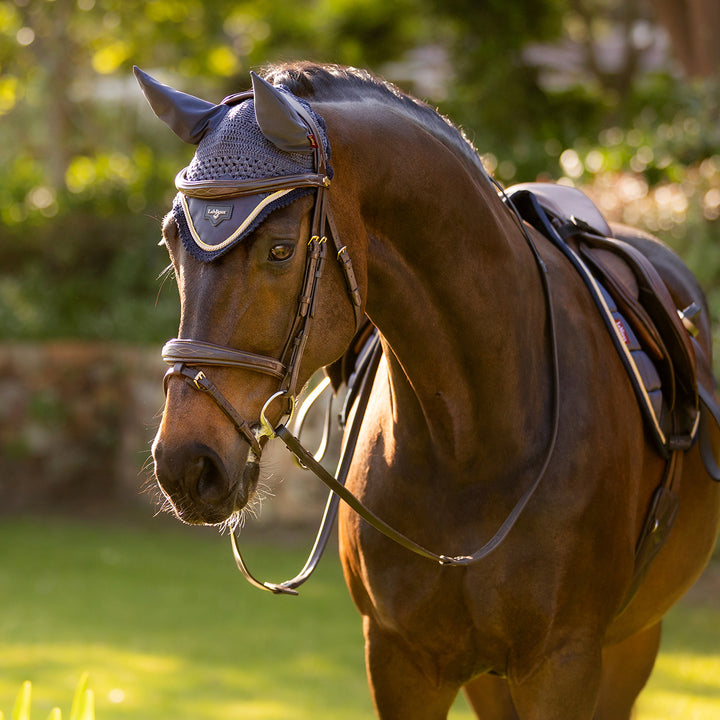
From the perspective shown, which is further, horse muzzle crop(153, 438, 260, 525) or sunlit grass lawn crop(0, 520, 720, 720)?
sunlit grass lawn crop(0, 520, 720, 720)

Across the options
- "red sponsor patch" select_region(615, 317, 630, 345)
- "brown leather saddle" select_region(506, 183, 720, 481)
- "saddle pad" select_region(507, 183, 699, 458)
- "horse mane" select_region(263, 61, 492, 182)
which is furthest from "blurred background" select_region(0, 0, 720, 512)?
"horse mane" select_region(263, 61, 492, 182)

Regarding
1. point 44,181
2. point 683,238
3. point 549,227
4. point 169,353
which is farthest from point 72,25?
point 169,353

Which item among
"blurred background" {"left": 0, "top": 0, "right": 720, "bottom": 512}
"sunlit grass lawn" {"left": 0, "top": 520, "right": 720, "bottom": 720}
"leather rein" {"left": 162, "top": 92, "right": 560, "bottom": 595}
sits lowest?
"sunlit grass lawn" {"left": 0, "top": 520, "right": 720, "bottom": 720}

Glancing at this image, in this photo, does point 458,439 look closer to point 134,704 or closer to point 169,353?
point 169,353

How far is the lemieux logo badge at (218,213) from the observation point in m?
1.78

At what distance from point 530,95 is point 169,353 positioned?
10.4 metres

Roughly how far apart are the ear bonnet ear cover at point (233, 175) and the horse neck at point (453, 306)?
24 cm

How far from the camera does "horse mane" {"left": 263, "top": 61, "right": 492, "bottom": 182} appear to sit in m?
2.06

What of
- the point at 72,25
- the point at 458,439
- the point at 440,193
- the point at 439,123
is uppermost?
the point at 72,25

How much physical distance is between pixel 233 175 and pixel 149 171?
9187 mm

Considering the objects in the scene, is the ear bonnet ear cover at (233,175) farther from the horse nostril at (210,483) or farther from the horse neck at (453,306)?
the horse nostril at (210,483)

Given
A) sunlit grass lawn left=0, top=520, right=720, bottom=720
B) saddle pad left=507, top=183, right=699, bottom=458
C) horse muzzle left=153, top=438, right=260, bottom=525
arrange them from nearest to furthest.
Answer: horse muzzle left=153, top=438, right=260, bottom=525
saddle pad left=507, top=183, right=699, bottom=458
sunlit grass lawn left=0, top=520, right=720, bottom=720

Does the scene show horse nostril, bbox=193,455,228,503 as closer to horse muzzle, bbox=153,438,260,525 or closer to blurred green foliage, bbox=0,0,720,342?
horse muzzle, bbox=153,438,260,525

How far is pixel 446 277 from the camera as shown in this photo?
2.16 metres
